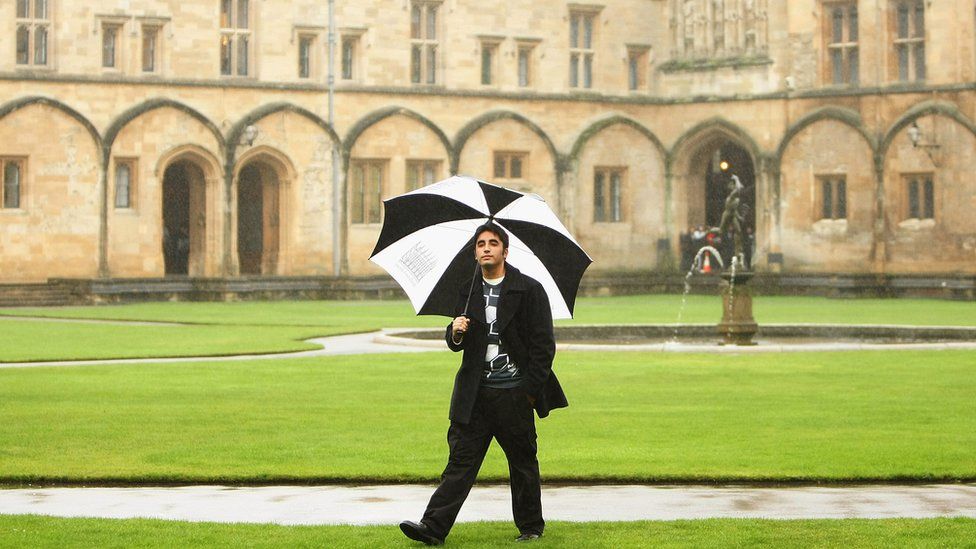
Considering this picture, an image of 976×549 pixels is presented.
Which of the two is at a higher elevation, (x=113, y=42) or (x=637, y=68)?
(x=637, y=68)

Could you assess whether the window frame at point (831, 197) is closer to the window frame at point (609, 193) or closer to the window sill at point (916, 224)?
the window sill at point (916, 224)

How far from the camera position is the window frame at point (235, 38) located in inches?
1860

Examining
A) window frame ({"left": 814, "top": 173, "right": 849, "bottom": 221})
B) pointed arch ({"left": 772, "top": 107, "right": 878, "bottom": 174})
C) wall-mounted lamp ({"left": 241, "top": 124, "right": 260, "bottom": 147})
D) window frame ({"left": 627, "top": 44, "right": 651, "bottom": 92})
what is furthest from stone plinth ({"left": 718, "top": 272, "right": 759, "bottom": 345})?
window frame ({"left": 627, "top": 44, "right": 651, "bottom": 92})

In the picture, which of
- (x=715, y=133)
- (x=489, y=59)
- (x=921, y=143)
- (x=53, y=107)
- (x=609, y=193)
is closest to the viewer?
(x=53, y=107)

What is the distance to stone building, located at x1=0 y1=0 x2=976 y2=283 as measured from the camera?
45.1 meters

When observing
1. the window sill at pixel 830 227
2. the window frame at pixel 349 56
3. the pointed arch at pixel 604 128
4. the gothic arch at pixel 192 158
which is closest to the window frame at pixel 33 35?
the gothic arch at pixel 192 158

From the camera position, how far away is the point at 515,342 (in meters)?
10.5

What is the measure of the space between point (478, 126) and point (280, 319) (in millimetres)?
15704

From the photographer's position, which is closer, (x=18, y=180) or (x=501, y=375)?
(x=501, y=375)

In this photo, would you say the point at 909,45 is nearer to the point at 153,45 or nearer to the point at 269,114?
the point at 269,114

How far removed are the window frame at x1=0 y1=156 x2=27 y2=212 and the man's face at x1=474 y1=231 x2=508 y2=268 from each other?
35618 millimetres

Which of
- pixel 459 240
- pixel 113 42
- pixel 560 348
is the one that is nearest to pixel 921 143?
pixel 113 42

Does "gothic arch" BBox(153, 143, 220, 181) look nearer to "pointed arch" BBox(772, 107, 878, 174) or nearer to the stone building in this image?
the stone building

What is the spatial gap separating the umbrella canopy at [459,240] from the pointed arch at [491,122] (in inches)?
1507
